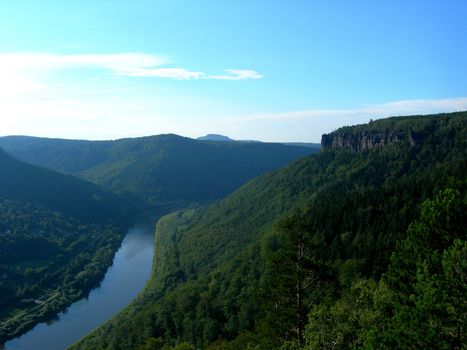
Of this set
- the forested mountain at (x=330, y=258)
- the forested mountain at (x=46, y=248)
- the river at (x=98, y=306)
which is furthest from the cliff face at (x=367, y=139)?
the forested mountain at (x=46, y=248)

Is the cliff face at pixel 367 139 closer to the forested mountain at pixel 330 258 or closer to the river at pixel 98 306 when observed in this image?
the forested mountain at pixel 330 258

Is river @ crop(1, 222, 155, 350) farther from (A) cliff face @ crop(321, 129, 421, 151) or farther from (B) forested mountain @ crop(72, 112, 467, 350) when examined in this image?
(A) cliff face @ crop(321, 129, 421, 151)

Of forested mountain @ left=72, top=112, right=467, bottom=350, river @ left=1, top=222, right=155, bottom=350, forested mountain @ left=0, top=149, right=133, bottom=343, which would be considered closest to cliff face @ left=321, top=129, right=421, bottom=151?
forested mountain @ left=72, top=112, right=467, bottom=350

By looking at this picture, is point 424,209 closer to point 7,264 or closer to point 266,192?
point 266,192

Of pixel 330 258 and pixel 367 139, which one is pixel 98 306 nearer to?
pixel 330 258

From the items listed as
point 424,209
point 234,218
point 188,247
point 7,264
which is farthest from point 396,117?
point 424,209

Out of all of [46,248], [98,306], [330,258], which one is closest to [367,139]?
[98,306]
